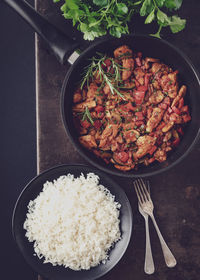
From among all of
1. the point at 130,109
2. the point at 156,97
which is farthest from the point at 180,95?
the point at 130,109

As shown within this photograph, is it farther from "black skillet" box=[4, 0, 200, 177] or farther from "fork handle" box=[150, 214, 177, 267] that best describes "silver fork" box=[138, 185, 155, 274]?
"black skillet" box=[4, 0, 200, 177]

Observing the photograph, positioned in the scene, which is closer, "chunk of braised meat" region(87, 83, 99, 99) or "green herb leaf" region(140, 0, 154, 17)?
"green herb leaf" region(140, 0, 154, 17)

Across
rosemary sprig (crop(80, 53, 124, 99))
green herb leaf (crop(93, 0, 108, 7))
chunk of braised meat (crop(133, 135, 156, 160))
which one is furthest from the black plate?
green herb leaf (crop(93, 0, 108, 7))

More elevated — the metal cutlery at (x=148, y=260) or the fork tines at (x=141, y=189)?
the fork tines at (x=141, y=189)

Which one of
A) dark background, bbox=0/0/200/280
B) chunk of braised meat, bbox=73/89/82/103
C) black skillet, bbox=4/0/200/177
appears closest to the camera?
black skillet, bbox=4/0/200/177

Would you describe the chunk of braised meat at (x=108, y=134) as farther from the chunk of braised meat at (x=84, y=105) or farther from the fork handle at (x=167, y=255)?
the fork handle at (x=167, y=255)

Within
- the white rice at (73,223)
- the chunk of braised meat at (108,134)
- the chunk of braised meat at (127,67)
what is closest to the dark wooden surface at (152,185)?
the white rice at (73,223)
